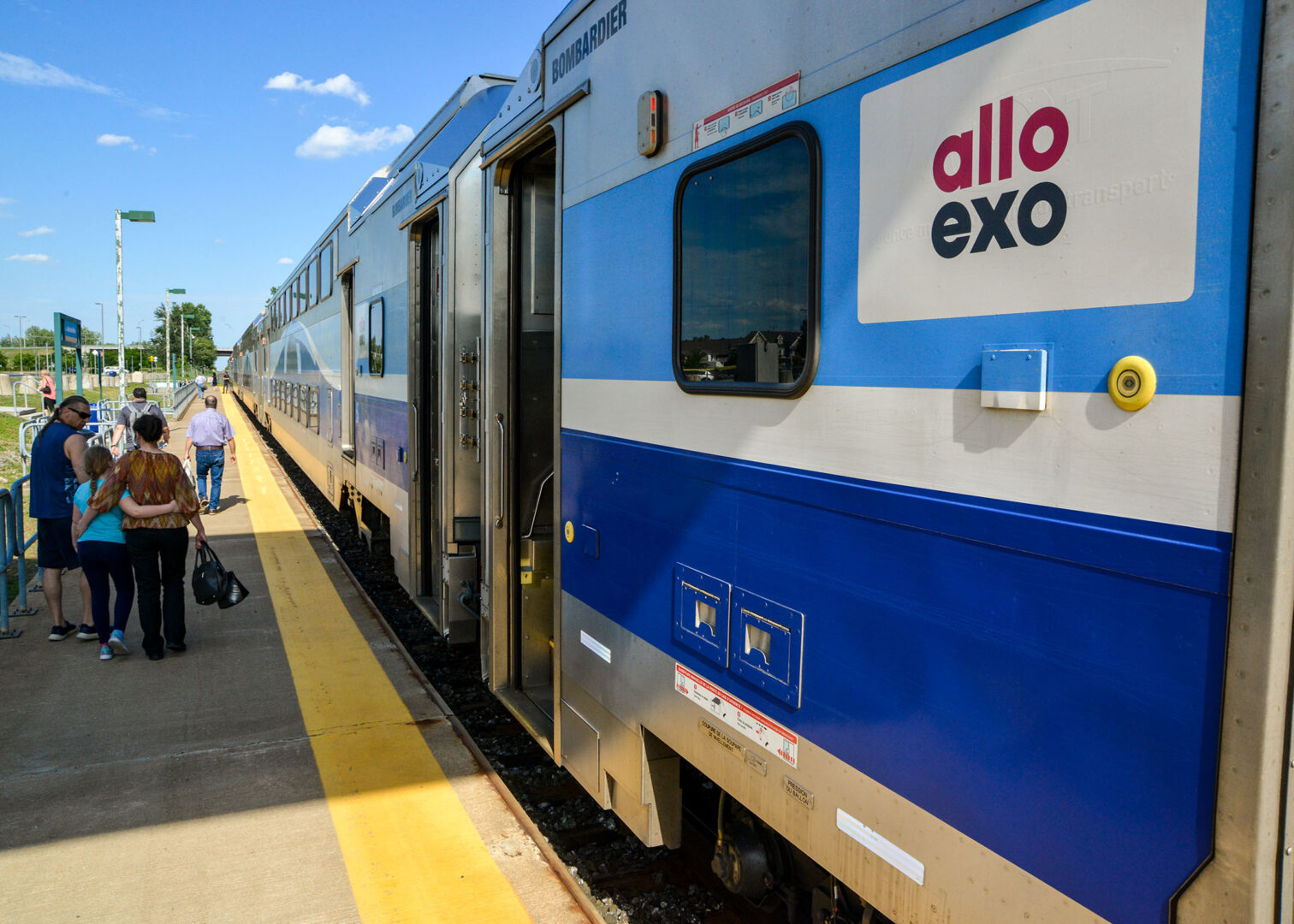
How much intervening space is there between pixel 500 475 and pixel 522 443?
0.76 ft

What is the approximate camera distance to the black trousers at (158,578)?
5.95 meters

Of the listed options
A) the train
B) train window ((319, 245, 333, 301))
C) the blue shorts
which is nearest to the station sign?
train window ((319, 245, 333, 301))

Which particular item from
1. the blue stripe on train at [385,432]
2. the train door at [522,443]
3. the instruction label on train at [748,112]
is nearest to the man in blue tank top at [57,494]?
the blue stripe on train at [385,432]

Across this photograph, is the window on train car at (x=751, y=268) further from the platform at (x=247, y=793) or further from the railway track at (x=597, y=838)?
the platform at (x=247, y=793)

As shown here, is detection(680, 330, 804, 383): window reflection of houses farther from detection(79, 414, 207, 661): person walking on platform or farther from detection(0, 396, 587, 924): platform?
detection(79, 414, 207, 661): person walking on platform

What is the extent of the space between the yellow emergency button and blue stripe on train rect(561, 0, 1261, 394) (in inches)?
0.6

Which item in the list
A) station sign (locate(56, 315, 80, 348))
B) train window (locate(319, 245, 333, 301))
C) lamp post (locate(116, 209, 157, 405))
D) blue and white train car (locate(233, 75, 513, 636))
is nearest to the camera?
blue and white train car (locate(233, 75, 513, 636))

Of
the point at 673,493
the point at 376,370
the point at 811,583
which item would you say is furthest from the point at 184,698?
the point at 811,583

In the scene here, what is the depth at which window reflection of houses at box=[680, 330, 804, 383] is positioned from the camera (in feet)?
7.52

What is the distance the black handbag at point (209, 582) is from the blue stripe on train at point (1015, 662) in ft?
15.8

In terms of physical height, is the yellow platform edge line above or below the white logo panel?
below

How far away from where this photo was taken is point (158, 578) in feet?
20.1

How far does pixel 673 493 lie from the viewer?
287 cm

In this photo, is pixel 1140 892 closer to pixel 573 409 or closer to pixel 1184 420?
pixel 1184 420
